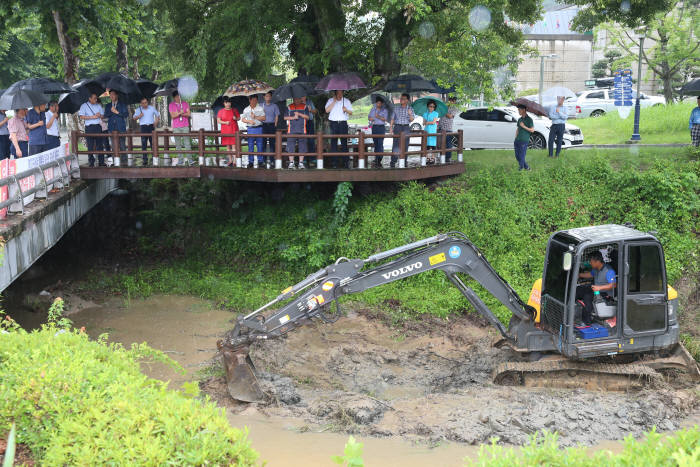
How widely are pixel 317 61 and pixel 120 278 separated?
8099 mm

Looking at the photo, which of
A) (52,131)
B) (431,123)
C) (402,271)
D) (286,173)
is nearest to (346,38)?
(431,123)

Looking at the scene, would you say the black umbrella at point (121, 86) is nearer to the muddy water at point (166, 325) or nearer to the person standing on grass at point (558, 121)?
the muddy water at point (166, 325)

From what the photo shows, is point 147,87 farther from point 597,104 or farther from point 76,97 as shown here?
point 597,104

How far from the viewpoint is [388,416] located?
10.2m

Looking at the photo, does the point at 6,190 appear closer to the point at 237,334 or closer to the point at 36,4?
the point at 237,334

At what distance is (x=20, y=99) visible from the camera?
15.1 metres

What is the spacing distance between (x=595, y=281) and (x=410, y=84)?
29.8 ft

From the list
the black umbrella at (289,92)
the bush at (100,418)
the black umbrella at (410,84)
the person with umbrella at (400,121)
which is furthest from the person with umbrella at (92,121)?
the bush at (100,418)

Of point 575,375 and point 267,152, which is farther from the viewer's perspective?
point 267,152

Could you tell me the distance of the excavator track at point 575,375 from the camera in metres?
11.1

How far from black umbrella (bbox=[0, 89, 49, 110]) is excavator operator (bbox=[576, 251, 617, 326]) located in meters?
12.3

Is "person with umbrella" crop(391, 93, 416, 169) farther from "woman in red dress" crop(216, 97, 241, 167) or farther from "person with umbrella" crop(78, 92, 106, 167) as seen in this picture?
"person with umbrella" crop(78, 92, 106, 167)

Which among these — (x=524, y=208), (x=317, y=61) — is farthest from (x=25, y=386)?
(x=317, y=61)

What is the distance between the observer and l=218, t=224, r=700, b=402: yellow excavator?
10484 millimetres
